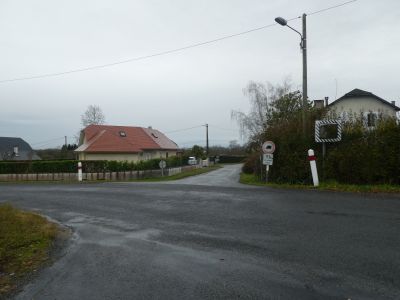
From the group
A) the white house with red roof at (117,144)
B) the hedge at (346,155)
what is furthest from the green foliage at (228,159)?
the hedge at (346,155)

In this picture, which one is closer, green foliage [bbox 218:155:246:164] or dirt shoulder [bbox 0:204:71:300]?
dirt shoulder [bbox 0:204:71:300]

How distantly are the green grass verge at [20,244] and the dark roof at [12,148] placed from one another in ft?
244

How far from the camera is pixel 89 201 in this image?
565 inches

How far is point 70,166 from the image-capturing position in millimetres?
31406

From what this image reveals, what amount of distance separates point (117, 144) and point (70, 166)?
67.0ft

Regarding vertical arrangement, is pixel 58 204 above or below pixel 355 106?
below

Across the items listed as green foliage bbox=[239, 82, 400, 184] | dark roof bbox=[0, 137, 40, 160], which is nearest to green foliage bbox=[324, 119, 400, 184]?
green foliage bbox=[239, 82, 400, 184]

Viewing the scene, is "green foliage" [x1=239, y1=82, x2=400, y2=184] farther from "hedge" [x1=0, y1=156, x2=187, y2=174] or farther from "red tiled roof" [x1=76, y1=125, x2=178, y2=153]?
"red tiled roof" [x1=76, y1=125, x2=178, y2=153]

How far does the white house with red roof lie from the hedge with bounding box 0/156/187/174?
54.5 feet

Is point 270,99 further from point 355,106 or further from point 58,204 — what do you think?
point 58,204

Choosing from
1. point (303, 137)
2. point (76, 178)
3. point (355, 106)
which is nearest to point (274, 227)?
point (303, 137)

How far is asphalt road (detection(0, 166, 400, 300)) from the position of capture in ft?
16.0

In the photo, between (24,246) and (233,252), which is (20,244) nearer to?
(24,246)

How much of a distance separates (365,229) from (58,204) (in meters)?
9.92
